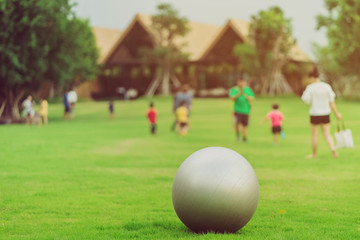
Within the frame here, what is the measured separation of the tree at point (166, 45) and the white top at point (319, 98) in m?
41.9

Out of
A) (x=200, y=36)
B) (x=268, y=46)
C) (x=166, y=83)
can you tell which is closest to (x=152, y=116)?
(x=268, y=46)

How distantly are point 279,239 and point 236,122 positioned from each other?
1241 cm

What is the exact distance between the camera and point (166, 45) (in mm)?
57406

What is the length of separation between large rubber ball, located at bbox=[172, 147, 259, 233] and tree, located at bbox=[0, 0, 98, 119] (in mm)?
25140

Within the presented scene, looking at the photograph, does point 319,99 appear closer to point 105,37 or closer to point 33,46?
point 33,46

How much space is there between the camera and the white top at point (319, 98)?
Answer: 1312 cm

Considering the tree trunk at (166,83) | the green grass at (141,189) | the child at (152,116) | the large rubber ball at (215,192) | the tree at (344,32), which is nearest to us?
the large rubber ball at (215,192)

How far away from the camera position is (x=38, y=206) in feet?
27.5

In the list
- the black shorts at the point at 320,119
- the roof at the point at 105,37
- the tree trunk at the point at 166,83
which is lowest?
the black shorts at the point at 320,119

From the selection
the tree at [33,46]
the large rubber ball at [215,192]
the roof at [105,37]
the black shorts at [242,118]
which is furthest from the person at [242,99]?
the roof at [105,37]

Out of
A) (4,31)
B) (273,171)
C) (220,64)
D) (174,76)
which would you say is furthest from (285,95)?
(273,171)

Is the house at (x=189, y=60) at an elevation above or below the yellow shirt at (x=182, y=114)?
above

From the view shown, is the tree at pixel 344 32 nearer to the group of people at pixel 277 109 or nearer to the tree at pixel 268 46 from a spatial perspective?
the tree at pixel 268 46

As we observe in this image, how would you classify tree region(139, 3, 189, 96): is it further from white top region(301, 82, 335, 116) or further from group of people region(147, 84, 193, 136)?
white top region(301, 82, 335, 116)
